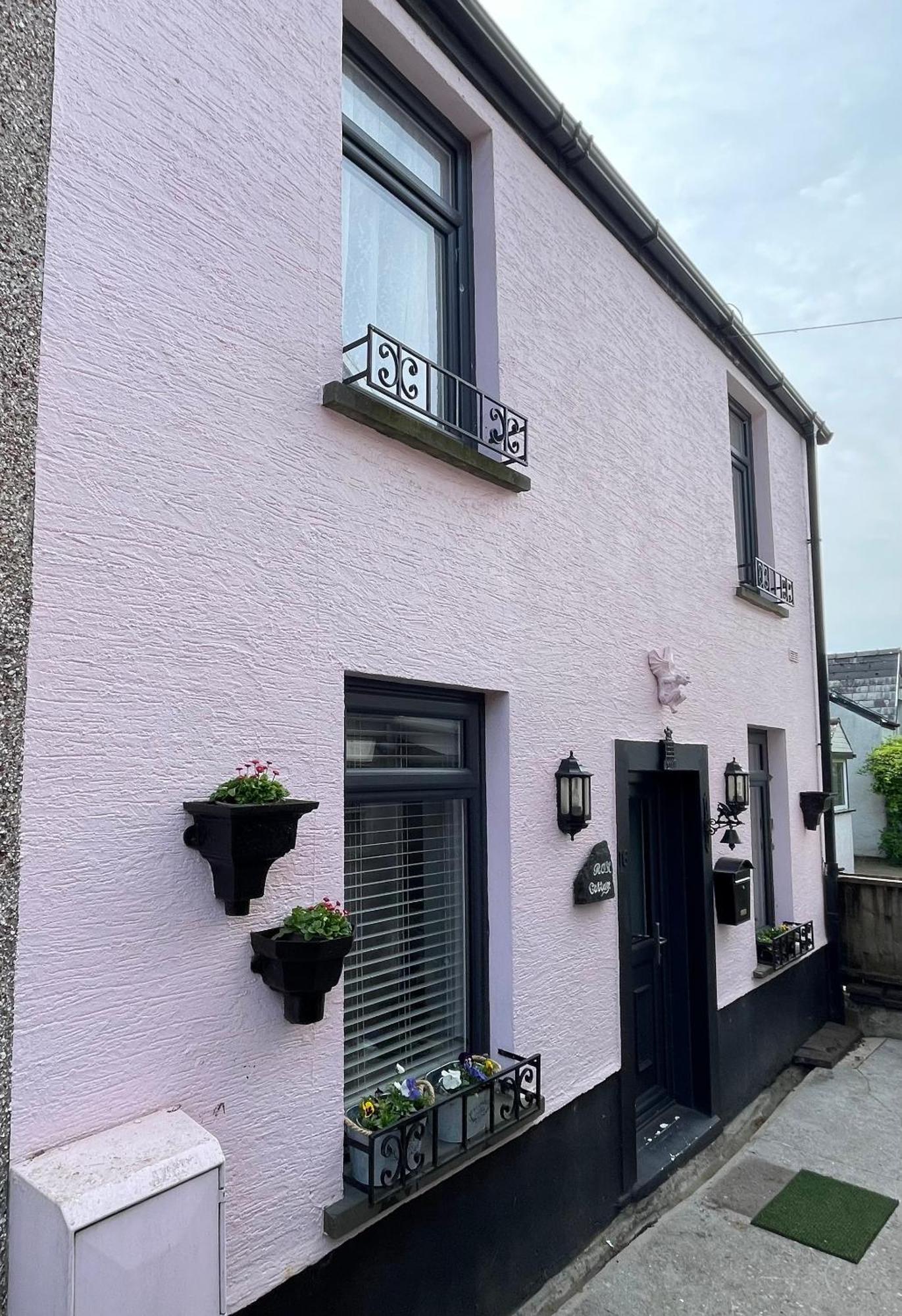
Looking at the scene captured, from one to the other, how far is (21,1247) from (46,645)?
4.48ft

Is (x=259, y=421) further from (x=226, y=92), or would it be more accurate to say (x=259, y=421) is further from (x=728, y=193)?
(x=728, y=193)

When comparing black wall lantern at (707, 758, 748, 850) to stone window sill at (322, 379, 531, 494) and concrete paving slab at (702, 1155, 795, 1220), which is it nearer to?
concrete paving slab at (702, 1155, 795, 1220)

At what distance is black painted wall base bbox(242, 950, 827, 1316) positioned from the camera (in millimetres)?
2609

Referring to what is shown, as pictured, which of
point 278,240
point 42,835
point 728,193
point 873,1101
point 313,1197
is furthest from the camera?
point 728,193

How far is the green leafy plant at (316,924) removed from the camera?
7.84 feet

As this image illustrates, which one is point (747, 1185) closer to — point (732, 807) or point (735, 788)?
point (732, 807)

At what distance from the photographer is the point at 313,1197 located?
8.30 feet

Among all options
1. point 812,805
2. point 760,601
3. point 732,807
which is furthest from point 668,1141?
point 760,601

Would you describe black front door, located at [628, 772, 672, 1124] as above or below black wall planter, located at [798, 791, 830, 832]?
below

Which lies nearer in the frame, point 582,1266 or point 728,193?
point 582,1266

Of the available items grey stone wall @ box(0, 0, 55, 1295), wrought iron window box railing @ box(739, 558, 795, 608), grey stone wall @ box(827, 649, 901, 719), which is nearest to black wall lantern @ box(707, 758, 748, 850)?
wrought iron window box railing @ box(739, 558, 795, 608)

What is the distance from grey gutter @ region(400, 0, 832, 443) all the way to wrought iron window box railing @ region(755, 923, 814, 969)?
451cm

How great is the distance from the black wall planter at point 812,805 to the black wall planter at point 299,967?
18.4ft

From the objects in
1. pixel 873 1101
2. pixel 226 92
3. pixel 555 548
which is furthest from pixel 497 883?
pixel 873 1101
